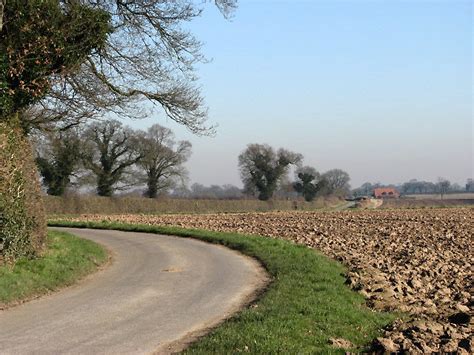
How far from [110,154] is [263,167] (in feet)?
120

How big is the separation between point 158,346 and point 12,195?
23.6 ft

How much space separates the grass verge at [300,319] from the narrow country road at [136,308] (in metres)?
0.61

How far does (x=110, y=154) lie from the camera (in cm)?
7162

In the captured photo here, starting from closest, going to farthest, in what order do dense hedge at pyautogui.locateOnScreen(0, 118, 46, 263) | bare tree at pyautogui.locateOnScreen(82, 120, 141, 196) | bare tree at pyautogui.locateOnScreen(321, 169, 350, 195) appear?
1. dense hedge at pyautogui.locateOnScreen(0, 118, 46, 263)
2. bare tree at pyautogui.locateOnScreen(82, 120, 141, 196)
3. bare tree at pyautogui.locateOnScreen(321, 169, 350, 195)

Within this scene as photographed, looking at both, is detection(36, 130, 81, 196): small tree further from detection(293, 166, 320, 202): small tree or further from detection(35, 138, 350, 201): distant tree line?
detection(293, 166, 320, 202): small tree

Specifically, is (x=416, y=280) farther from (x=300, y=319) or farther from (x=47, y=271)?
(x=47, y=271)

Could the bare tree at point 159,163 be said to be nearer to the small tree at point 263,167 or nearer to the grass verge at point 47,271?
the small tree at point 263,167

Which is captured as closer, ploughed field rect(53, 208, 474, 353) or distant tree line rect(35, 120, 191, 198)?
ploughed field rect(53, 208, 474, 353)

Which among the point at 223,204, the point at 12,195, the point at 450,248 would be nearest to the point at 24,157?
the point at 12,195

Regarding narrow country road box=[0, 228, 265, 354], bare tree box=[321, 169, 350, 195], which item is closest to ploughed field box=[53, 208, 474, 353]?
narrow country road box=[0, 228, 265, 354]

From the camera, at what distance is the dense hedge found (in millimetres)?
13070

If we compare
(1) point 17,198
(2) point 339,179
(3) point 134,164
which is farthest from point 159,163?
(2) point 339,179

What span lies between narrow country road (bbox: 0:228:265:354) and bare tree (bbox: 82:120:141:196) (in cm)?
5214

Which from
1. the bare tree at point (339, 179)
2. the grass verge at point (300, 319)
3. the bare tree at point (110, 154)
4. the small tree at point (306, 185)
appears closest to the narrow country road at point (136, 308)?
the grass verge at point (300, 319)
